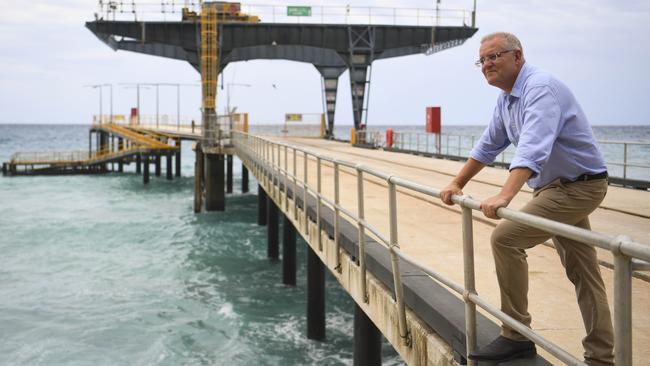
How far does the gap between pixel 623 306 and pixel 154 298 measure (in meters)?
16.9

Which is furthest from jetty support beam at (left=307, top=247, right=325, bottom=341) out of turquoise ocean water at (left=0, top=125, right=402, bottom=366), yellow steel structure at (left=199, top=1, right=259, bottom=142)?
yellow steel structure at (left=199, top=1, right=259, bottom=142)

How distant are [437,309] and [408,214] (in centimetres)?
603

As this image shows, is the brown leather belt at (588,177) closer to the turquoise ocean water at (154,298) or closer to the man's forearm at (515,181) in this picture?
the man's forearm at (515,181)

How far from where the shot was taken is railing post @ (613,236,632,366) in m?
2.37

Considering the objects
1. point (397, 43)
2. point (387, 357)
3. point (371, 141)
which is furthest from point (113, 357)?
point (397, 43)

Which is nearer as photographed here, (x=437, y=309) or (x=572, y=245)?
(x=572, y=245)

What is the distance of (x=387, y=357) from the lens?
13164mm

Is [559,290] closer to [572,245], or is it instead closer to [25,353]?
[572,245]

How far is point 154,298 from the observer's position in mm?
18000

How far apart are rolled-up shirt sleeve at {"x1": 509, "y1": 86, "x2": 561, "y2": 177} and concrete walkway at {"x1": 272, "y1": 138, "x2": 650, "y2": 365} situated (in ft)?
4.63

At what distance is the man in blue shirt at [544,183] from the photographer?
3549 millimetres

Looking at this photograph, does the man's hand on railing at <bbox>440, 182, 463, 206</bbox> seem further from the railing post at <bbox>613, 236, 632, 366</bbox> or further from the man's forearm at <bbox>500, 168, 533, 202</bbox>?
the railing post at <bbox>613, 236, 632, 366</bbox>

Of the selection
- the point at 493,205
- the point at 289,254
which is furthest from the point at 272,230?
the point at 493,205

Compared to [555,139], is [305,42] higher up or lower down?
higher up
